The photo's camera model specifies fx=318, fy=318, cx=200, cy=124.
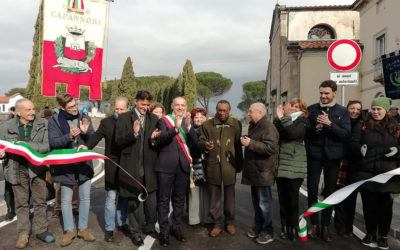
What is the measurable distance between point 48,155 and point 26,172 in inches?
14.3

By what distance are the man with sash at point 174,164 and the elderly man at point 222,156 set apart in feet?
1.01

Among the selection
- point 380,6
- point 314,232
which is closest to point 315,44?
point 380,6

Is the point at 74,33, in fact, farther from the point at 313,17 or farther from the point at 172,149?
the point at 313,17

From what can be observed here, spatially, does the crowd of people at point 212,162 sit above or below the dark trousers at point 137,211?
above

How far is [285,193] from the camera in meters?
4.36

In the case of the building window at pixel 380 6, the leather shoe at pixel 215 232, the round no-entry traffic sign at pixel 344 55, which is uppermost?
the building window at pixel 380 6

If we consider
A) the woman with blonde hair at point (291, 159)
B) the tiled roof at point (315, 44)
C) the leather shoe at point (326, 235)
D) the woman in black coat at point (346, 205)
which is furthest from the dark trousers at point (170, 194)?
the tiled roof at point (315, 44)

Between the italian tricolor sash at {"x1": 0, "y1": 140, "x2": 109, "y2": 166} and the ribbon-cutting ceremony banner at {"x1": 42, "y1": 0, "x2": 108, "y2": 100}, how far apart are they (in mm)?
2620

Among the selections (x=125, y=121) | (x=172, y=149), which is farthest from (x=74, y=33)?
(x=172, y=149)

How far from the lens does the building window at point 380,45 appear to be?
15680 millimetres

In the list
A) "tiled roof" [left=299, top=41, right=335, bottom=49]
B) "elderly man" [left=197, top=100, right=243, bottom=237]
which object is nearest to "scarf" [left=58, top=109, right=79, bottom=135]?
"elderly man" [left=197, top=100, right=243, bottom=237]

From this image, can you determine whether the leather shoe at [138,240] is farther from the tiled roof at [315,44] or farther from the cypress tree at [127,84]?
the cypress tree at [127,84]

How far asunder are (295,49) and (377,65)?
510cm

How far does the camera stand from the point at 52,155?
4.12 meters
